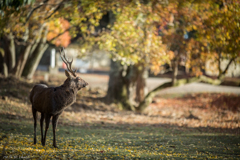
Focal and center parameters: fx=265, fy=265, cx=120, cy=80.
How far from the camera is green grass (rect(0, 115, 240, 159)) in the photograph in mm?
6559

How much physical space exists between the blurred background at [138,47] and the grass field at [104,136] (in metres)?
0.23

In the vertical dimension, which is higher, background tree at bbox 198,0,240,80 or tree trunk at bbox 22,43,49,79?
background tree at bbox 198,0,240,80

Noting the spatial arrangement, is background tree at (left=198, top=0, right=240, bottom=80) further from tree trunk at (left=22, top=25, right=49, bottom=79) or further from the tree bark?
tree trunk at (left=22, top=25, right=49, bottom=79)

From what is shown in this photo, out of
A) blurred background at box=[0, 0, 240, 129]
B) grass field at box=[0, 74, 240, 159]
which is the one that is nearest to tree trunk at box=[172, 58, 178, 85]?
blurred background at box=[0, 0, 240, 129]

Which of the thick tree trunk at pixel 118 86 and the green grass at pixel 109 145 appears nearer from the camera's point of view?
the green grass at pixel 109 145

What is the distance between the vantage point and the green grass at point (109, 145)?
656cm

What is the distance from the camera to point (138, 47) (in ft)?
50.2

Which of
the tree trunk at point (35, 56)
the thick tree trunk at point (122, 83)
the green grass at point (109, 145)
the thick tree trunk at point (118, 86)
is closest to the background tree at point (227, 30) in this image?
the green grass at point (109, 145)

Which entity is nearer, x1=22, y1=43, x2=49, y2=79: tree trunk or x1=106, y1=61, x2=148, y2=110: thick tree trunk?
x1=22, y1=43, x2=49, y2=79: tree trunk

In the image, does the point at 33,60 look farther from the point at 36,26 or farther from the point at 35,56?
the point at 36,26

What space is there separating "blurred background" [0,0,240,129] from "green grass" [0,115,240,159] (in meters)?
2.78

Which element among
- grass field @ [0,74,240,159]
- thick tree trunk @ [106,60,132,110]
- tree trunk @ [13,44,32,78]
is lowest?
grass field @ [0,74,240,159]

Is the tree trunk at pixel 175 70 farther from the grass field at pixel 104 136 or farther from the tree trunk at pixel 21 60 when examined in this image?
the tree trunk at pixel 21 60

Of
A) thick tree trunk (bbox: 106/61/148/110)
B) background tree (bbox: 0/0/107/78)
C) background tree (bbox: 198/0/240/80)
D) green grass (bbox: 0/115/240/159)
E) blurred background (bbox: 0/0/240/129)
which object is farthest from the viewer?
thick tree trunk (bbox: 106/61/148/110)
